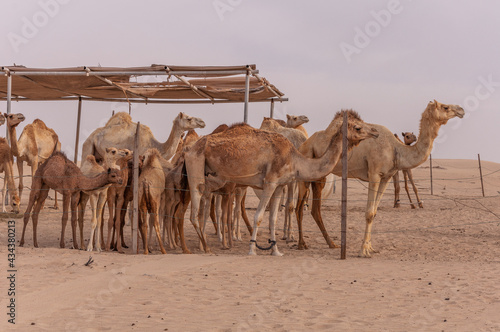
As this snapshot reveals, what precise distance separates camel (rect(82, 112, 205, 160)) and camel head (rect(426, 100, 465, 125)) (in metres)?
5.15

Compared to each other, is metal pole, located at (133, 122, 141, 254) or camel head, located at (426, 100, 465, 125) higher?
camel head, located at (426, 100, 465, 125)

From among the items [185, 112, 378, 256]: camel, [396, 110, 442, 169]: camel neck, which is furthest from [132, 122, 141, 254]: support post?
[396, 110, 442, 169]: camel neck

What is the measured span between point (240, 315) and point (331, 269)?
286 cm

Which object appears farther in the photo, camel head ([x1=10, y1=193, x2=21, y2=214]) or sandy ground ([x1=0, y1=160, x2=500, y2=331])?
camel head ([x1=10, y1=193, x2=21, y2=214])

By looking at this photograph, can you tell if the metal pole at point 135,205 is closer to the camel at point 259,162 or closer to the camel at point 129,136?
the camel at point 259,162

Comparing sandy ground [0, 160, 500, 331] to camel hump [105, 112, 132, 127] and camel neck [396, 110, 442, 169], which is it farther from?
camel hump [105, 112, 132, 127]

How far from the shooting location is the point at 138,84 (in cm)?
1591

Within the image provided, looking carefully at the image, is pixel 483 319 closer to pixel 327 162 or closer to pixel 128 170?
pixel 327 162

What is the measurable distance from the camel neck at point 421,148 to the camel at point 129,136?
476 centimetres

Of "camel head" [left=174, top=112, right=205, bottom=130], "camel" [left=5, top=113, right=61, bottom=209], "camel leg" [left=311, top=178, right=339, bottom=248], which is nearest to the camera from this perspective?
"camel leg" [left=311, top=178, right=339, bottom=248]

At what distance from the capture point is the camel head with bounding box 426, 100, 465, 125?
10945 mm

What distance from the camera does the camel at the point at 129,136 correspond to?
14.1 meters

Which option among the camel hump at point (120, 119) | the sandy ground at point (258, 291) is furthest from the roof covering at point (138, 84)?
the sandy ground at point (258, 291)

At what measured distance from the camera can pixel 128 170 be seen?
1148cm
